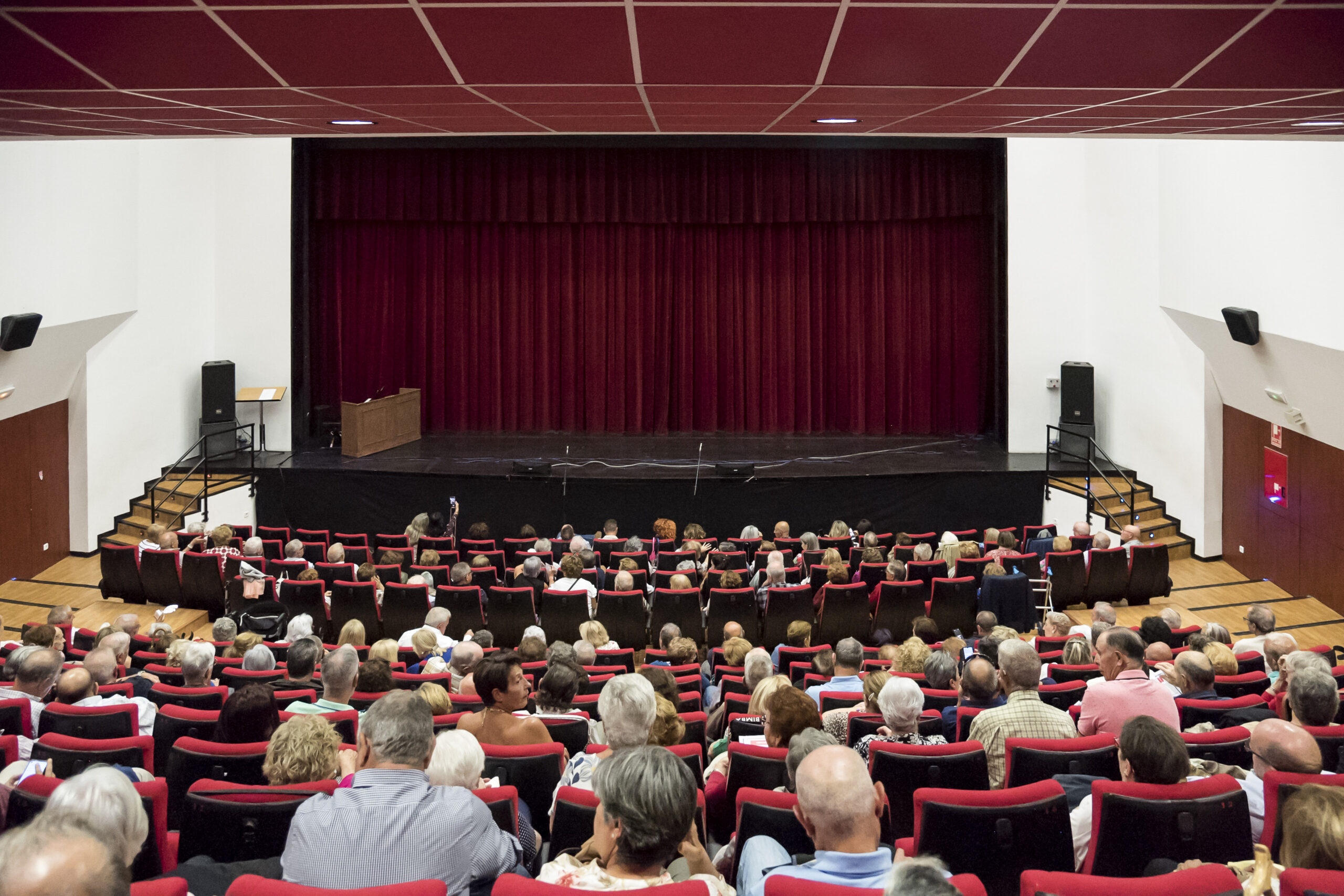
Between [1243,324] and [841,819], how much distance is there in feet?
38.6

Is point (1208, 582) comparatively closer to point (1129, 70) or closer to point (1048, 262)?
point (1048, 262)

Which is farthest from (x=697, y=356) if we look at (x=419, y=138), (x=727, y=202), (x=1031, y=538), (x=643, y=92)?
(x=643, y=92)

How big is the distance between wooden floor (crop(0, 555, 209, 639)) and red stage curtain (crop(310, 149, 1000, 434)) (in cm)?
636

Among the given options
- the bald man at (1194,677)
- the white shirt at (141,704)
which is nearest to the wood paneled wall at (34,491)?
the white shirt at (141,704)

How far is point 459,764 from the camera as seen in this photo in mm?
4062

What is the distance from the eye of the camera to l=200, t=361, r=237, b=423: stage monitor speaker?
17.7 meters

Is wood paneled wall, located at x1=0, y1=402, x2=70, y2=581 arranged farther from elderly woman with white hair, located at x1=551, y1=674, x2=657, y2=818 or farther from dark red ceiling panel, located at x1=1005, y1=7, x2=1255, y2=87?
dark red ceiling panel, located at x1=1005, y1=7, x2=1255, y2=87

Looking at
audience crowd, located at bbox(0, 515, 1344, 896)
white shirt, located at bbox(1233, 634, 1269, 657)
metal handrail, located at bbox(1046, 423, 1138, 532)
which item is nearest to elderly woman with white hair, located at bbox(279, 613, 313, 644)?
audience crowd, located at bbox(0, 515, 1344, 896)

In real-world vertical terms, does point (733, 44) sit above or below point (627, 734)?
above

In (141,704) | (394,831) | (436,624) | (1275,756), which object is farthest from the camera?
(436,624)

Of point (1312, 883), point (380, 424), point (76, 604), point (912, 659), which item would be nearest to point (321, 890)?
point (1312, 883)

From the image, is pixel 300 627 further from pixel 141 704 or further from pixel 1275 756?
pixel 1275 756

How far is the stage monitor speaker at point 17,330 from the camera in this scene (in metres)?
12.6

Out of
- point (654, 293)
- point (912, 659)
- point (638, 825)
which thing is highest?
point (654, 293)
